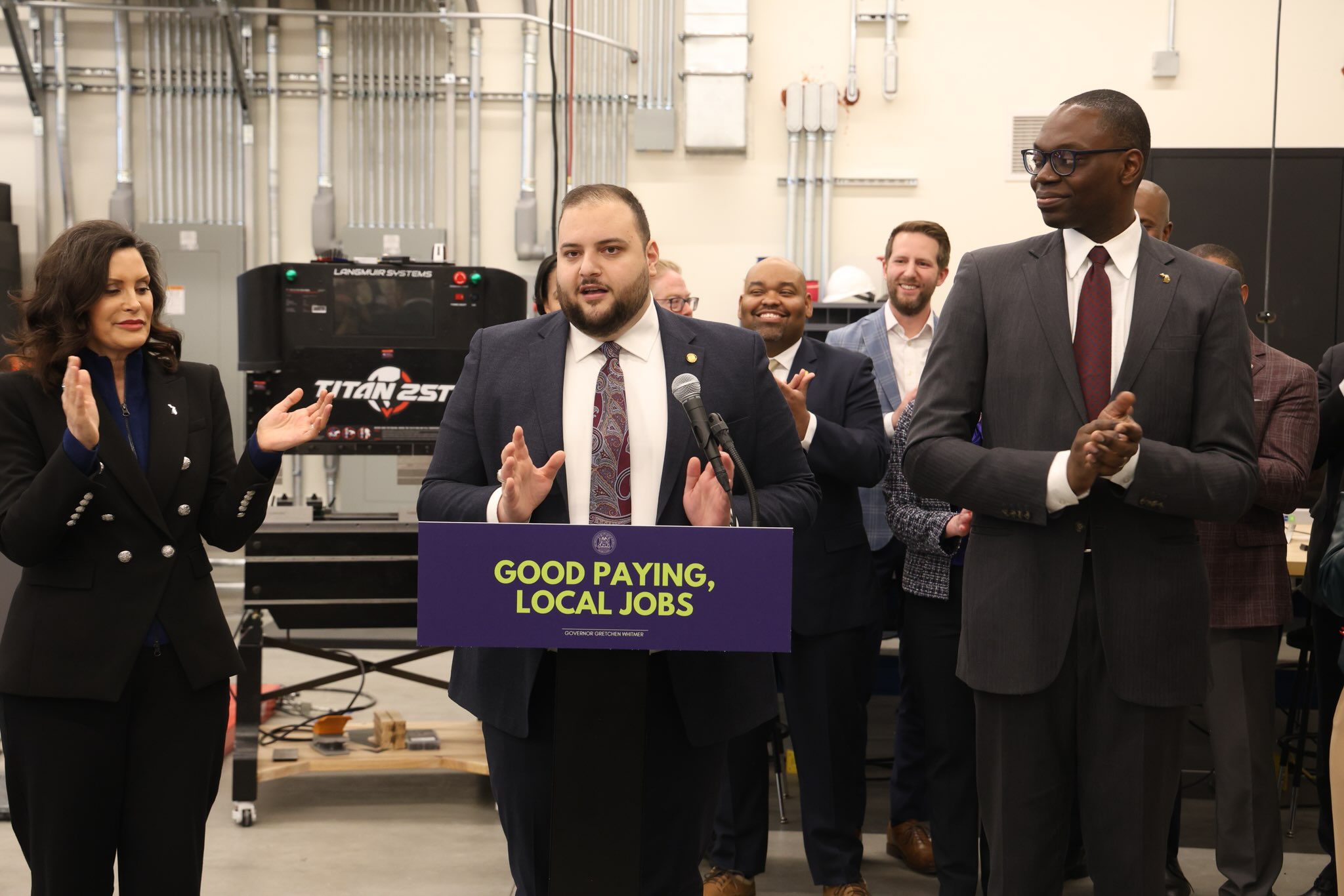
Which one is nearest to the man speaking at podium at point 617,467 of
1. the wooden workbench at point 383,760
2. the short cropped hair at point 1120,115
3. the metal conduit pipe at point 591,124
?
the short cropped hair at point 1120,115

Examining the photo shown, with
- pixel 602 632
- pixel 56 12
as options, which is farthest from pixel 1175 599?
pixel 56 12

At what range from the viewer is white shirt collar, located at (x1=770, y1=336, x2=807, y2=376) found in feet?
10.9

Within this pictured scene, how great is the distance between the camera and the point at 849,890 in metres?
3.09

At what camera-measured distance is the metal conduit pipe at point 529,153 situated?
23.8ft

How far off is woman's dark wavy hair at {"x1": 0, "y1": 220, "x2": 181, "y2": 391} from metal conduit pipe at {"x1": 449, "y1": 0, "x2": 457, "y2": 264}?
506cm

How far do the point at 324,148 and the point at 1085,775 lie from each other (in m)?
6.39

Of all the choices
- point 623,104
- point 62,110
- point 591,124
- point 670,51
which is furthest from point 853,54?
point 62,110

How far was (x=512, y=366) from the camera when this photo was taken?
83.8 inches

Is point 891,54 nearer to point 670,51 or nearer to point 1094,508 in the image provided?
point 670,51

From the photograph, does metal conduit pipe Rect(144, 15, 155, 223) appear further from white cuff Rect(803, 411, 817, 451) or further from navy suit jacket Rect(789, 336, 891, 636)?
white cuff Rect(803, 411, 817, 451)

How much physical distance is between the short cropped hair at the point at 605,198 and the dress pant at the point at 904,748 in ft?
5.50

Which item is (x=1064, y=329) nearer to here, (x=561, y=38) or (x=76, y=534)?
(x=76, y=534)

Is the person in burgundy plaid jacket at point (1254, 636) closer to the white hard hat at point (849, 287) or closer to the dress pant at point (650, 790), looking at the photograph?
the dress pant at point (650, 790)

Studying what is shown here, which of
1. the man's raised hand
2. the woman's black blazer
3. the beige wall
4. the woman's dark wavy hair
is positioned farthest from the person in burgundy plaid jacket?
the beige wall
